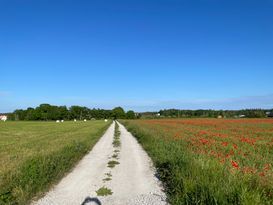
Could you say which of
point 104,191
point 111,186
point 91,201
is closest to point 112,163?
point 111,186

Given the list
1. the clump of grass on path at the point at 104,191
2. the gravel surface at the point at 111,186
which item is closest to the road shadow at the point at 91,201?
the gravel surface at the point at 111,186

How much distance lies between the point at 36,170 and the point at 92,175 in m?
2.37

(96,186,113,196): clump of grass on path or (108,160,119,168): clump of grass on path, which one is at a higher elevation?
(108,160,119,168): clump of grass on path

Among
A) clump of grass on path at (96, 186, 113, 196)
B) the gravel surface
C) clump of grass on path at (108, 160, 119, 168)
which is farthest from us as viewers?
clump of grass on path at (108, 160, 119, 168)

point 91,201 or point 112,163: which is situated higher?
point 112,163

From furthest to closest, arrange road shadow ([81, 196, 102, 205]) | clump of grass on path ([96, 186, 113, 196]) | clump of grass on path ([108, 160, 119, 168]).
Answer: clump of grass on path ([108, 160, 119, 168]) → clump of grass on path ([96, 186, 113, 196]) → road shadow ([81, 196, 102, 205])

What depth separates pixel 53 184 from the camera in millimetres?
10445

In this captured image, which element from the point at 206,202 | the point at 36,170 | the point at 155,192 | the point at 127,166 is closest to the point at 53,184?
the point at 36,170

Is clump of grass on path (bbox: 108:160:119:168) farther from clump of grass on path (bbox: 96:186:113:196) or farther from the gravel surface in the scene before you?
clump of grass on path (bbox: 96:186:113:196)

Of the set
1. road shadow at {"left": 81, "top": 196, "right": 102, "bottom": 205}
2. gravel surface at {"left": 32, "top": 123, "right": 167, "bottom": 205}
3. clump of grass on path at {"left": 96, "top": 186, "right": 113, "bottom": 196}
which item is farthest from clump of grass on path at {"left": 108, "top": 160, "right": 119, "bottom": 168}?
road shadow at {"left": 81, "top": 196, "right": 102, "bottom": 205}

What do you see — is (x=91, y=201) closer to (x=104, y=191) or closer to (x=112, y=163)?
(x=104, y=191)

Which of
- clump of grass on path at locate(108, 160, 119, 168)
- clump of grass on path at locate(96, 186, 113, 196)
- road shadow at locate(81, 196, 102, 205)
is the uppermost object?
clump of grass on path at locate(108, 160, 119, 168)

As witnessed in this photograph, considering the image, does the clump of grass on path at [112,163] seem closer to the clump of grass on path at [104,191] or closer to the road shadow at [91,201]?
the clump of grass on path at [104,191]

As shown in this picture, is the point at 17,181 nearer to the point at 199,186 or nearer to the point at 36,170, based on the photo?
the point at 36,170
